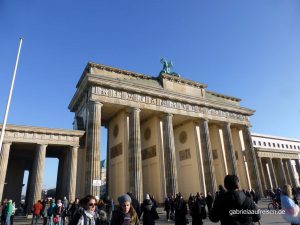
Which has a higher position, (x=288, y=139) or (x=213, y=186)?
(x=288, y=139)

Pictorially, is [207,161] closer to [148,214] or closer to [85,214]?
[148,214]

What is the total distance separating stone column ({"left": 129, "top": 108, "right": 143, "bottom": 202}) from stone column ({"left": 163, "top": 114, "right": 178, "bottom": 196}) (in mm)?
3283

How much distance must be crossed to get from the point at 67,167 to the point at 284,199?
20.8 m

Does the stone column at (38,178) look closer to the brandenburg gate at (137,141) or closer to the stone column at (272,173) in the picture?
the brandenburg gate at (137,141)

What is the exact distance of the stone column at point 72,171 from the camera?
19.9 metres

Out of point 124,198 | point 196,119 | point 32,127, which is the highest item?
point 196,119

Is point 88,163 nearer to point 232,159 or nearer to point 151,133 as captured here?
point 151,133

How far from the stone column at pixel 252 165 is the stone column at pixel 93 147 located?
2238 centimetres

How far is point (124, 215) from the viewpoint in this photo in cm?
355

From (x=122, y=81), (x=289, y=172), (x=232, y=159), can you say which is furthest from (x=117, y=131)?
(x=289, y=172)

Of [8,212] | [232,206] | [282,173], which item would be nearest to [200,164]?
[8,212]

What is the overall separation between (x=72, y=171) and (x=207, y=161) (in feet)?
51.4

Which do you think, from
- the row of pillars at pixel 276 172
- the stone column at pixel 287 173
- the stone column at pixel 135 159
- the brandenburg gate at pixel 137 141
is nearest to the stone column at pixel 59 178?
the brandenburg gate at pixel 137 141

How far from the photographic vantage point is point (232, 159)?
30.2 m
